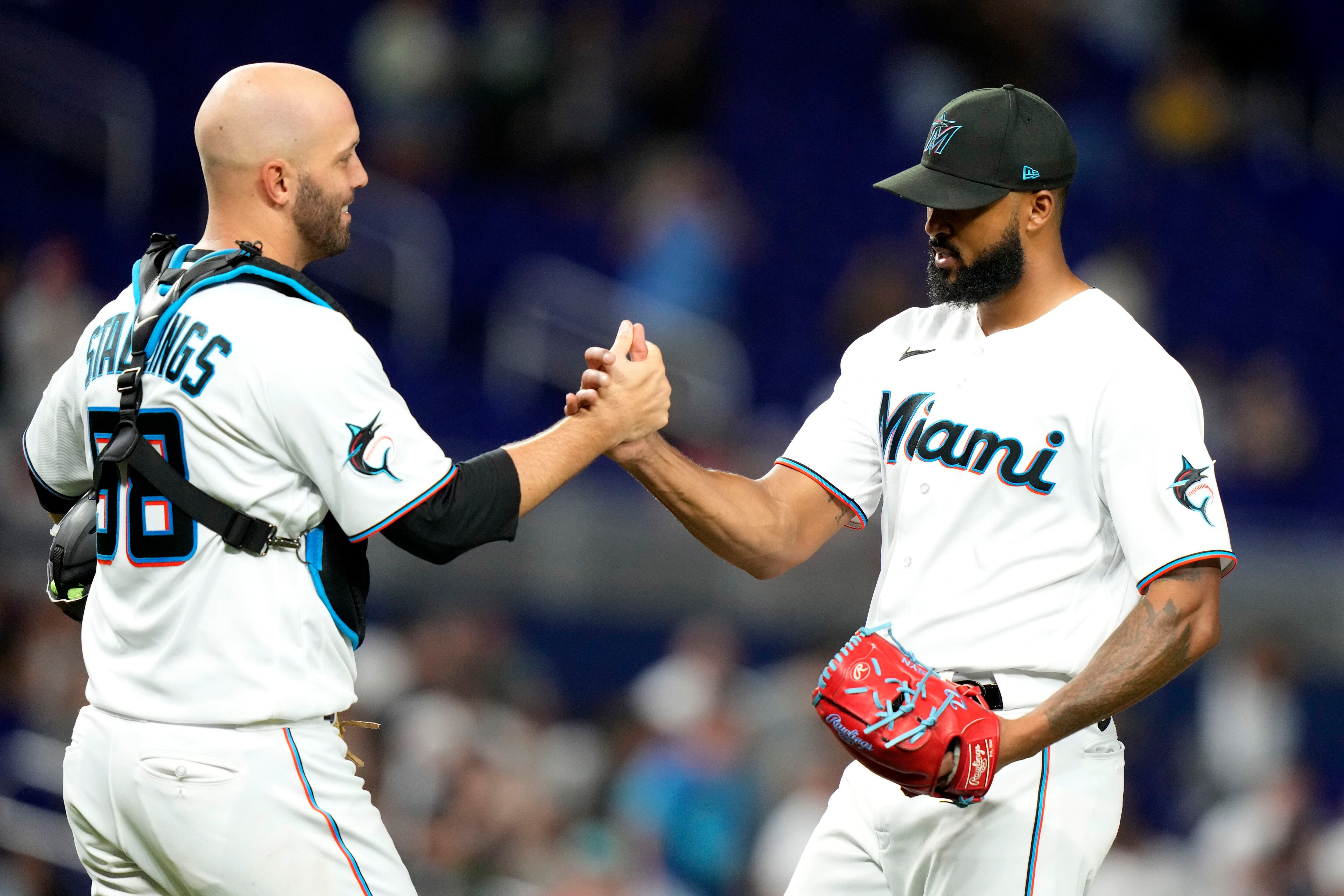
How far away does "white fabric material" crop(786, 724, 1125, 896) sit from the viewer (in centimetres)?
345

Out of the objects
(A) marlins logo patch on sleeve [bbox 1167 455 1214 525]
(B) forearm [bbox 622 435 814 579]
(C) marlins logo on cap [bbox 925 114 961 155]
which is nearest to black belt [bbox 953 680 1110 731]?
(A) marlins logo patch on sleeve [bbox 1167 455 1214 525]

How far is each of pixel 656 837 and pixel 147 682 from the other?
453 centimetres

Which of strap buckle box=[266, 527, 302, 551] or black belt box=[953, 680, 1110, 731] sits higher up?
strap buckle box=[266, 527, 302, 551]

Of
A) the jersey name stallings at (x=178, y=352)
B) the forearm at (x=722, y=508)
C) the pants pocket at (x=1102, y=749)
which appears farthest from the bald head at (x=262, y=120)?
the pants pocket at (x=1102, y=749)

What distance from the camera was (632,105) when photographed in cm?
1128

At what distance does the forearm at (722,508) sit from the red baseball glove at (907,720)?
0.55 metres

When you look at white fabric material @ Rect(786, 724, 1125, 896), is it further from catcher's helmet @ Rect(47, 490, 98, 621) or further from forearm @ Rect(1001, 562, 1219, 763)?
catcher's helmet @ Rect(47, 490, 98, 621)

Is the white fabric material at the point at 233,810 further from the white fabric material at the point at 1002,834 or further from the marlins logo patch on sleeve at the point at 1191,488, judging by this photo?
the marlins logo patch on sleeve at the point at 1191,488

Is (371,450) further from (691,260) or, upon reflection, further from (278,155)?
(691,260)

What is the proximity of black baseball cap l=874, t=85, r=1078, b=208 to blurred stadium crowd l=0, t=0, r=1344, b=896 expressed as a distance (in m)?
4.51

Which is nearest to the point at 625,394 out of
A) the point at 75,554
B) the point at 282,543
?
the point at 282,543

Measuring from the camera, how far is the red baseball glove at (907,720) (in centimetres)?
328

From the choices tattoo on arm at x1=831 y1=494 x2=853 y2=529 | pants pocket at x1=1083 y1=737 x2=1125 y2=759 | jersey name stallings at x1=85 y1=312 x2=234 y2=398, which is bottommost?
pants pocket at x1=1083 y1=737 x2=1125 y2=759

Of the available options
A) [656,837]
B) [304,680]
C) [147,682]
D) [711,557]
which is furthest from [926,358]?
[711,557]
